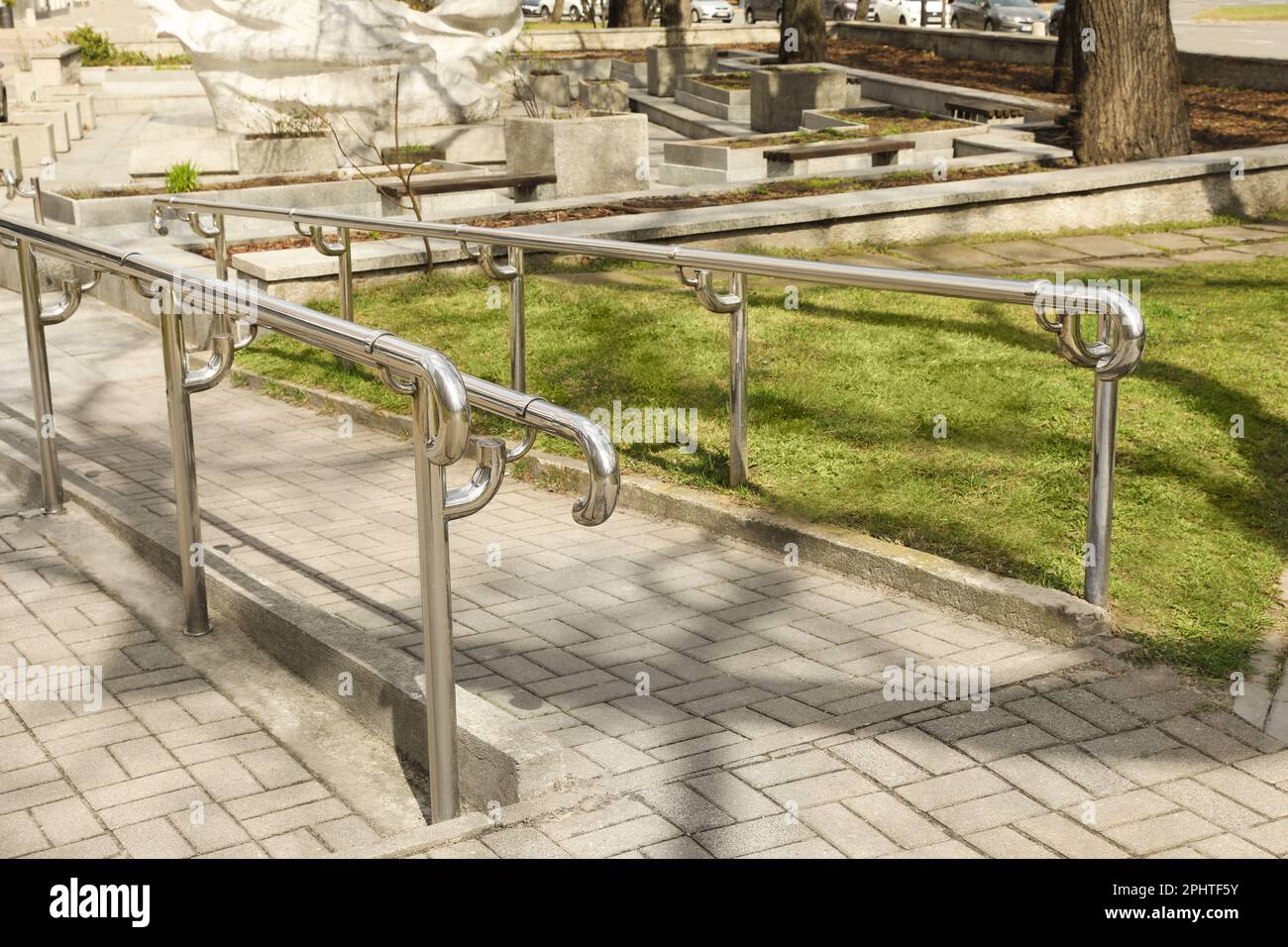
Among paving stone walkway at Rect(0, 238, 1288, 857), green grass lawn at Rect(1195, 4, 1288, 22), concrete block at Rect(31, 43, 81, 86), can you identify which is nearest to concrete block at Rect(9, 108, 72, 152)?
concrete block at Rect(31, 43, 81, 86)

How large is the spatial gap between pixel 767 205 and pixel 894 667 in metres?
7.41

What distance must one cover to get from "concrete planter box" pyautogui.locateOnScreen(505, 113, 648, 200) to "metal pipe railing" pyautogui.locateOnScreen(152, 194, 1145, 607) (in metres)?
6.96

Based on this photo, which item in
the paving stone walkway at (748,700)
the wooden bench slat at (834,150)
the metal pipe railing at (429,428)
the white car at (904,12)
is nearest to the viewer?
the metal pipe railing at (429,428)

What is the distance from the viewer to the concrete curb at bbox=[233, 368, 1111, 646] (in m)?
4.67

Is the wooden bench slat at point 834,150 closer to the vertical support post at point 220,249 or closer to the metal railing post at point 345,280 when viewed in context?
the vertical support post at point 220,249

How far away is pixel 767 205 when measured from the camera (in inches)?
449

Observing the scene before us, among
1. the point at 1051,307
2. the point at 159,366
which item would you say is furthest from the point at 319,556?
the point at 159,366

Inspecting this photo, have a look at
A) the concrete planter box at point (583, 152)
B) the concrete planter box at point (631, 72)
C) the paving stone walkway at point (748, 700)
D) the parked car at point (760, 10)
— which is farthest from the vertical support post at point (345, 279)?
the parked car at point (760, 10)

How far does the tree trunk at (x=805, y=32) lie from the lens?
25656mm

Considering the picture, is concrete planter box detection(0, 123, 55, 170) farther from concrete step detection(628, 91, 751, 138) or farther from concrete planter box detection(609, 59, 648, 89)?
concrete planter box detection(609, 59, 648, 89)

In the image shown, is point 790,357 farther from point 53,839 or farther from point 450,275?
point 53,839

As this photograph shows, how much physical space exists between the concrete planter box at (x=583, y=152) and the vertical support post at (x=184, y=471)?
9585 mm

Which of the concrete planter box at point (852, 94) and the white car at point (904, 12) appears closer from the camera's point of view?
the concrete planter box at point (852, 94)

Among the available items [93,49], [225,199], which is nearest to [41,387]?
[225,199]
